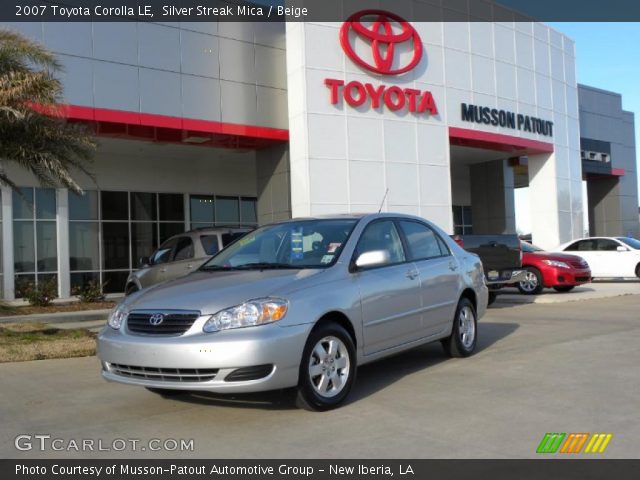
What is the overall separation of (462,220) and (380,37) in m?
15.0

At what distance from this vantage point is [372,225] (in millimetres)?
6461

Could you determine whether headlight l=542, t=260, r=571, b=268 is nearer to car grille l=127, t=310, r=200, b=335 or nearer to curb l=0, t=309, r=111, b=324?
curb l=0, t=309, r=111, b=324

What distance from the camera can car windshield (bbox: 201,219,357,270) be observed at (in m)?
5.91

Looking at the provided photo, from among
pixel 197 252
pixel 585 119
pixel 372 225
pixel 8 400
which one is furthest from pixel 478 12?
pixel 8 400

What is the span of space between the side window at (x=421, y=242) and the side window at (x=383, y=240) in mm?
186

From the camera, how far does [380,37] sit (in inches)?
800

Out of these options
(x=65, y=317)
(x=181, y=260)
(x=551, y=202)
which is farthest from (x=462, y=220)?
(x=65, y=317)

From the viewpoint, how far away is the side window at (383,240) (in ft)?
20.5

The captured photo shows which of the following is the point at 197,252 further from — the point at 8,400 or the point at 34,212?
the point at 34,212

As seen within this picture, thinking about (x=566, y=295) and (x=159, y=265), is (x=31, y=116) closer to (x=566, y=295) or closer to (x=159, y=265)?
(x=159, y=265)

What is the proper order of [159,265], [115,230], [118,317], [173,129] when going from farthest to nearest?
[115,230] → [173,129] → [159,265] → [118,317]

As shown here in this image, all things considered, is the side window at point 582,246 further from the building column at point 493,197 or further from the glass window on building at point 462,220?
the glass window on building at point 462,220

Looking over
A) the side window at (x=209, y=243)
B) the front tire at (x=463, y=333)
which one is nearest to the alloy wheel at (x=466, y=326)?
the front tire at (x=463, y=333)

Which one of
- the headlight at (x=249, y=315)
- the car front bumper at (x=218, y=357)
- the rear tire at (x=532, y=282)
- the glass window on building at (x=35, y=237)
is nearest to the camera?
the car front bumper at (x=218, y=357)
